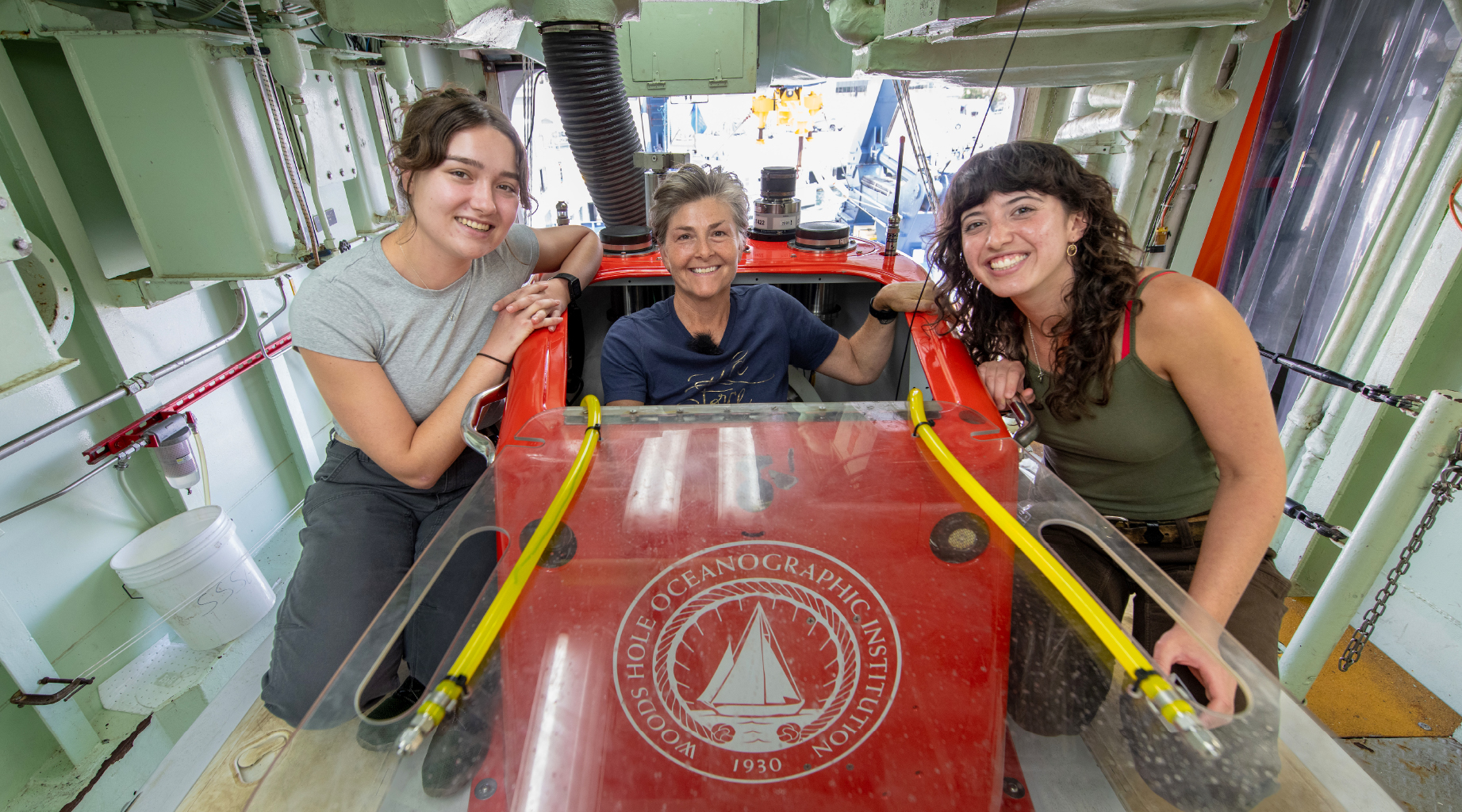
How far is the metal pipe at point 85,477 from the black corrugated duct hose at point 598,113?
159 cm

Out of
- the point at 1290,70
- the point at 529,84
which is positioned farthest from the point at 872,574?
the point at 529,84

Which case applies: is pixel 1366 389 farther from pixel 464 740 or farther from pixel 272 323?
pixel 272 323

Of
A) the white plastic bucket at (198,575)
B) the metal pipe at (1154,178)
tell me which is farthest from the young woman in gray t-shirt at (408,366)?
the metal pipe at (1154,178)

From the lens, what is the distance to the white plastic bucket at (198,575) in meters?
1.74

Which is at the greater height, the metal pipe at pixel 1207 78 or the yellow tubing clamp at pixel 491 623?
the metal pipe at pixel 1207 78

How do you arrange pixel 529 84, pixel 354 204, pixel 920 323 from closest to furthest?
1. pixel 920 323
2. pixel 354 204
3. pixel 529 84

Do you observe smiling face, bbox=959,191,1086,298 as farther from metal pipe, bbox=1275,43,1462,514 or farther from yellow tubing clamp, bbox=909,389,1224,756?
metal pipe, bbox=1275,43,1462,514

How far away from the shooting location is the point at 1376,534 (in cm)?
136

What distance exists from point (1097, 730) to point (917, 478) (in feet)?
1.35

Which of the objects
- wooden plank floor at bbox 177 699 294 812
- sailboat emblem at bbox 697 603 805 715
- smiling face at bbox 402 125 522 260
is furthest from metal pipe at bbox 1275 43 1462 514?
wooden plank floor at bbox 177 699 294 812

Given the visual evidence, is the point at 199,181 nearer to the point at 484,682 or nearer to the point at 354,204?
the point at 354,204

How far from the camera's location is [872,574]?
0.91 meters

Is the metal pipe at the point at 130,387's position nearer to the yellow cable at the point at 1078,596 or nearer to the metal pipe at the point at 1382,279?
the yellow cable at the point at 1078,596

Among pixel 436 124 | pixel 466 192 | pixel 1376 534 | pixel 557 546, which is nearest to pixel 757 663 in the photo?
pixel 557 546
